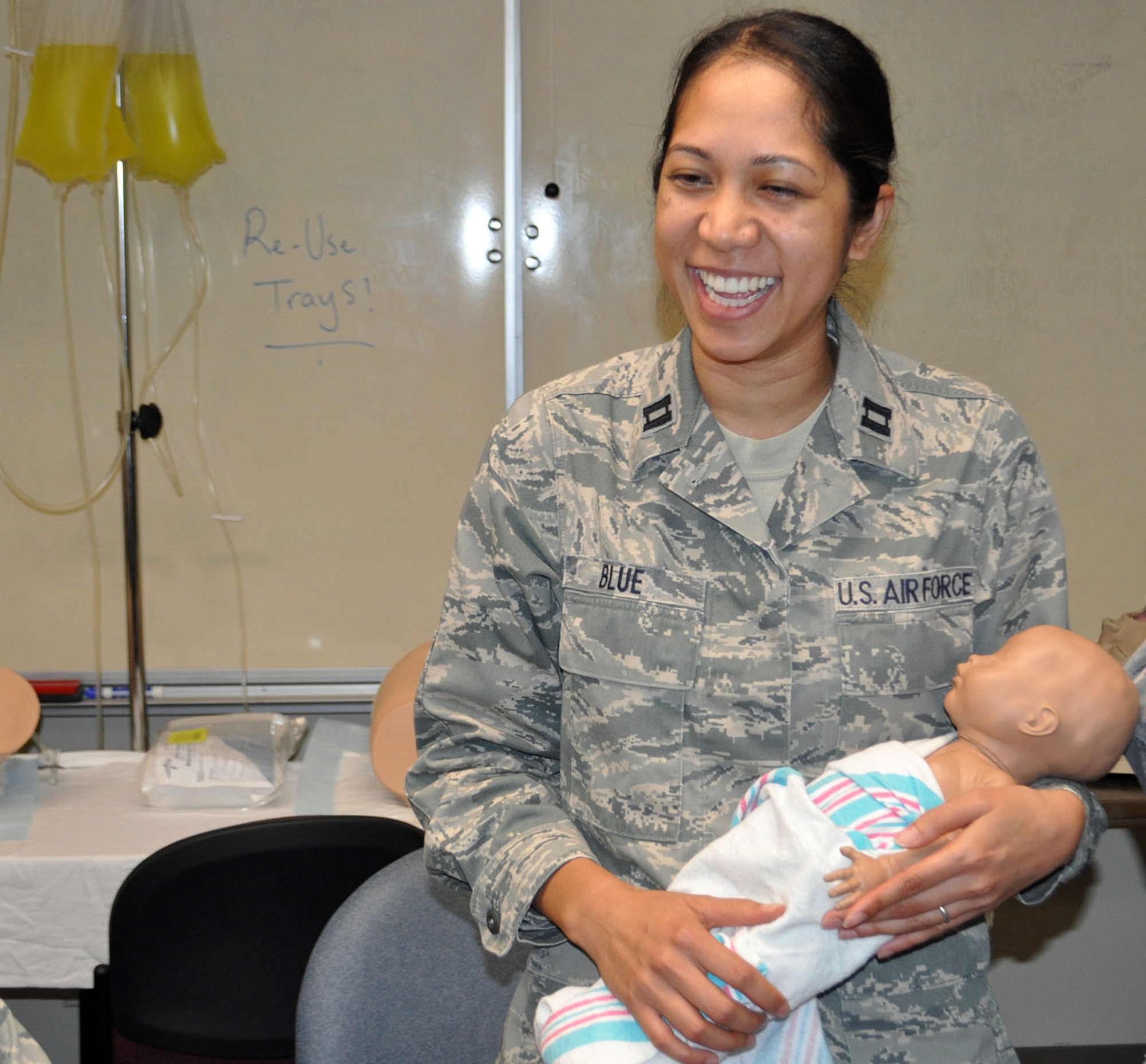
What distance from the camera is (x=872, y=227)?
1247 mm

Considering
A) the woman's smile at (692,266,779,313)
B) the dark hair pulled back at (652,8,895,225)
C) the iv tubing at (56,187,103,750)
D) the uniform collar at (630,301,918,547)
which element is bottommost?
the iv tubing at (56,187,103,750)

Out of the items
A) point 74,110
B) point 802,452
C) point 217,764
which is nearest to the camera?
point 802,452

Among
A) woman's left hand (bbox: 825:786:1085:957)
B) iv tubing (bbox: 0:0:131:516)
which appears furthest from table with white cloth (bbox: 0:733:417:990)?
woman's left hand (bbox: 825:786:1085:957)

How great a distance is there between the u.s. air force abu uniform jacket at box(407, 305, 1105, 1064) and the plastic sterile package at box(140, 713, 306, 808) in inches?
46.3

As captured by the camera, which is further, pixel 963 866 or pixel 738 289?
pixel 738 289

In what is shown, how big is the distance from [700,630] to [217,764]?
4.71 feet

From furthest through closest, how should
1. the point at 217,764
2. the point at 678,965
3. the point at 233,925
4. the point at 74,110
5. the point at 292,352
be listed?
1. the point at 292,352
2. the point at 74,110
3. the point at 217,764
4. the point at 233,925
5. the point at 678,965

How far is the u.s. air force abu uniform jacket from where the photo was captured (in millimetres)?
1149

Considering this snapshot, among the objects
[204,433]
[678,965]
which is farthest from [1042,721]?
[204,433]

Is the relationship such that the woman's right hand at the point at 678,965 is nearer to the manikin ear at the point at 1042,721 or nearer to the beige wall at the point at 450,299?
the manikin ear at the point at 1042,721

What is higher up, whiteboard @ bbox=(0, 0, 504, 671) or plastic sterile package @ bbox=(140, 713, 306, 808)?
whiteboard @ bbox=(0, 0, 504, 671)

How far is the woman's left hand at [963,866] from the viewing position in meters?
0.99

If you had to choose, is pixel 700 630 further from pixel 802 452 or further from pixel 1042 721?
pixel 1042 721

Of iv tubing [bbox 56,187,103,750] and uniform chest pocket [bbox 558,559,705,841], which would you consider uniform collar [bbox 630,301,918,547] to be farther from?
iv tubing [bbox 56,187,103,750]
